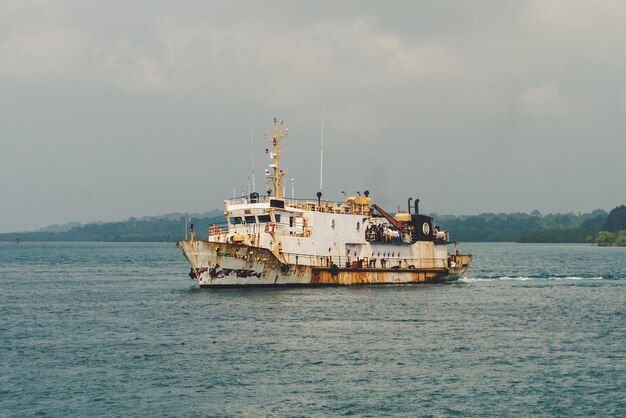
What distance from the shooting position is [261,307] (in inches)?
2189

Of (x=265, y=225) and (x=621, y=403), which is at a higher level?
(x=265, y=225)

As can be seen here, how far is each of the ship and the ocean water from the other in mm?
1782

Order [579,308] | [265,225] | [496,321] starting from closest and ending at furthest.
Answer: [496,321]
[579,308]
[265,225]

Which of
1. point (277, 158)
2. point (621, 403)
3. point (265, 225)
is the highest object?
point (277, 158)

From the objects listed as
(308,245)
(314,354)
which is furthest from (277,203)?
(314,354)

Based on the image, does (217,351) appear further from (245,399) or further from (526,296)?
(526,296)

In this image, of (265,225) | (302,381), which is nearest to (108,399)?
(302,381)

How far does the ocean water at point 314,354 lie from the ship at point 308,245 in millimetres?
1782

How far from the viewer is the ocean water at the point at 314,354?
31.0 m

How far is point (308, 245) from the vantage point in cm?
6644

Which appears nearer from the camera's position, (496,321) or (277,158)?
(496,321)

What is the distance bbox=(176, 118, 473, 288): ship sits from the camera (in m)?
62.3

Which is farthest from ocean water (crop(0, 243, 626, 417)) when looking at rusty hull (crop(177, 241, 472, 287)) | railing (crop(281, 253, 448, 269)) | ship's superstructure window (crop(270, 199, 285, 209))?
ship's superstructure window (crop(270, 199, 285, 209))

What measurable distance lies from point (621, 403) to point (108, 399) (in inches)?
785
